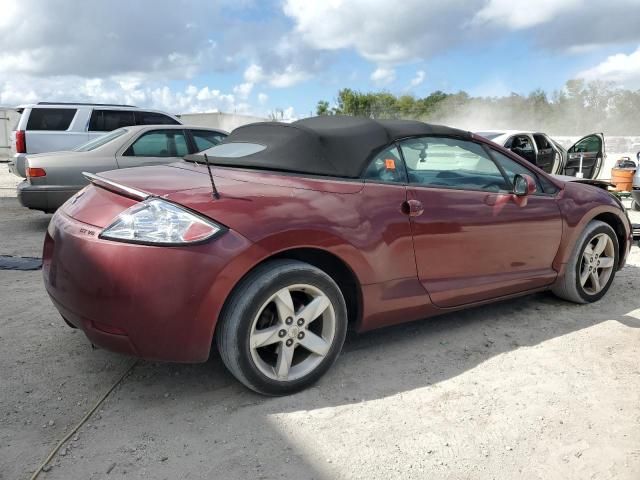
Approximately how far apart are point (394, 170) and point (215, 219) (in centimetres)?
124

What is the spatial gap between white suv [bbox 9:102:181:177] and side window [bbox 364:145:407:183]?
22.8ft

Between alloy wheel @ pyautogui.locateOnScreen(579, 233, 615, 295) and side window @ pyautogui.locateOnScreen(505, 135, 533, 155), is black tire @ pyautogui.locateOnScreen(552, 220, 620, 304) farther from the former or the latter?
side window @ pyautogui.locateOnScreen(505, 135, 533, 155)

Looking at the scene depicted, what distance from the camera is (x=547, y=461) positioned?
237 cm

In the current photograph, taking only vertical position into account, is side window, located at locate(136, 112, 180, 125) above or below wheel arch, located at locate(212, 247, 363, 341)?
above

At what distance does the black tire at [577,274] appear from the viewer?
4246 millimetres

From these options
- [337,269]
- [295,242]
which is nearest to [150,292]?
[295,242]

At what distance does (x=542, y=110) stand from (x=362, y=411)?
47912mm

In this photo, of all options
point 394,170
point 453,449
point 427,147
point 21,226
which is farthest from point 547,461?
point 21,226

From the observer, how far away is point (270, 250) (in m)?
2.68

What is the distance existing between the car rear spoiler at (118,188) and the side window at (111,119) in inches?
264

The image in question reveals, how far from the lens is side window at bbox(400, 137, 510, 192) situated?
344 centimetres

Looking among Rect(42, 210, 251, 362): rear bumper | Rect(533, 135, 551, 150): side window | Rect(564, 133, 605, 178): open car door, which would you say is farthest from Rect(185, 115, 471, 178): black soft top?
Rect(564, 133, 605, 178): open car door

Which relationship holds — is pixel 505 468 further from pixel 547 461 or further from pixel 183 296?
pixel 183 296

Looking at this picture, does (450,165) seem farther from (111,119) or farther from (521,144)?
(521,144)
